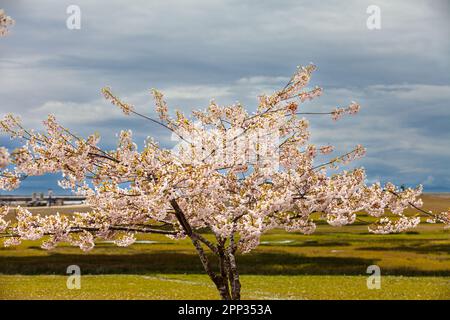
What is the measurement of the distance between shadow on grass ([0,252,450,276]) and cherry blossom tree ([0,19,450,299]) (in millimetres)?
23849

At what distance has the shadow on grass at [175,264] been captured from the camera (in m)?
37.6

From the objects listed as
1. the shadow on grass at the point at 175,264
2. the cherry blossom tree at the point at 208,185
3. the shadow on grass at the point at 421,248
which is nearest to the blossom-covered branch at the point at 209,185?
the cherry blossom tree at the point at 208,185

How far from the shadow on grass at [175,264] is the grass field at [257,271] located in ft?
0.22

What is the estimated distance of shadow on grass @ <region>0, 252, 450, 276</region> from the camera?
37.6 meters

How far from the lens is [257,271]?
3728cm

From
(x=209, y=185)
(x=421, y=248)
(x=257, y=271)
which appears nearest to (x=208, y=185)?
(x=209, y=185)

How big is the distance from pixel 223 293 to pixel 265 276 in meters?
22.9

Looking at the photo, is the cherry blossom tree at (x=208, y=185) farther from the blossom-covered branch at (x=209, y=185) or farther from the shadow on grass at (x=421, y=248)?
the shadow on grass at (x=421, y=248)

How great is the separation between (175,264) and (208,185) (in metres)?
29.9

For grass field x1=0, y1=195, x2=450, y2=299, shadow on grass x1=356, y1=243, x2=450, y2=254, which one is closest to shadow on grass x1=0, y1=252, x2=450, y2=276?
grass field x1=0, y1=195, x2=450, y2=299

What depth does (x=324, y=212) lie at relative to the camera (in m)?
13.8

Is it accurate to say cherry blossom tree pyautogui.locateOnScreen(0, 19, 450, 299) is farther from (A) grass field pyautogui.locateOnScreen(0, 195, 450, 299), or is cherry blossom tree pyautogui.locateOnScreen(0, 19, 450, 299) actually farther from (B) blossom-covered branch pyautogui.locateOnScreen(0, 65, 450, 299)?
(A) grass field pyautogui.locateOnScreen(0, 195, 450, 299)
